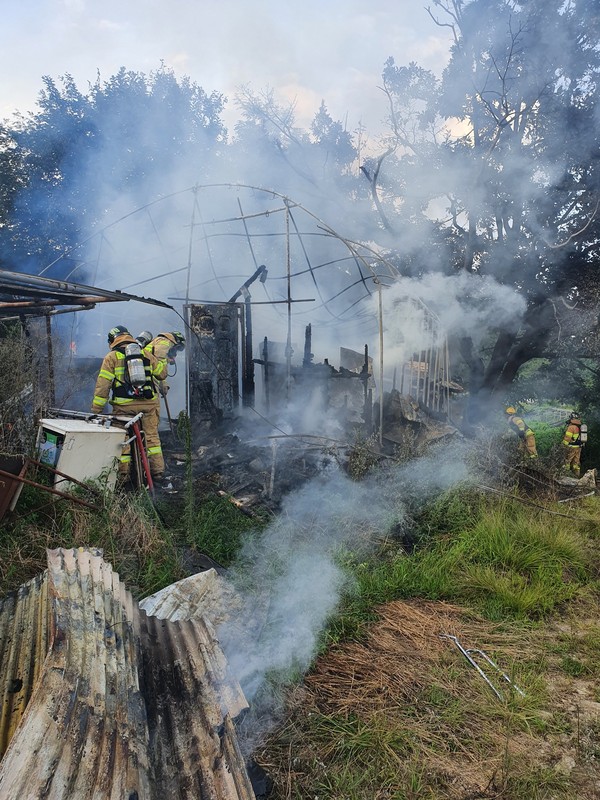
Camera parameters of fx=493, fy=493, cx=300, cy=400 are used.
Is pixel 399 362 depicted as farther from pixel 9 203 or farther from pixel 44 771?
pixel 9 203

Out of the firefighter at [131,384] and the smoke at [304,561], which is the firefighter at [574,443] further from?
the firefighter at [131,384]

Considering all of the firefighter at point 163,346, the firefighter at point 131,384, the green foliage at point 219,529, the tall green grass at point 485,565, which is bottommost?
the tall green grass at point 485,565

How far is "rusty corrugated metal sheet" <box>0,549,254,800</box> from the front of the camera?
198 centimetres

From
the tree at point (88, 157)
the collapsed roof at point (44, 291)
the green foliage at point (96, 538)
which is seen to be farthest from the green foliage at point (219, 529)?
the tree at point (88, 157)

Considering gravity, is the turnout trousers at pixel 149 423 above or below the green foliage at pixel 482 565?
above

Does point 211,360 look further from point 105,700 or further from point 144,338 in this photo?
point 105,700

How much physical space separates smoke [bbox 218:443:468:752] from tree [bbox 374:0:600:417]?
699 centimetres

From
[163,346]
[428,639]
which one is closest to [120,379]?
[163,346]

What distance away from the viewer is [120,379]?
6.96 metres

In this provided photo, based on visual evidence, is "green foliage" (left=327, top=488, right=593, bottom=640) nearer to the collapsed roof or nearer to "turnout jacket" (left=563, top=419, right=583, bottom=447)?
the collapsed roof

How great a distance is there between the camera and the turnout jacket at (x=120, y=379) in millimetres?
6926

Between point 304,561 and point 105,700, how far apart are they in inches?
114

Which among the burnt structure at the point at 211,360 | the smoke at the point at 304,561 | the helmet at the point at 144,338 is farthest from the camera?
the burnt structure at the point at 211,360

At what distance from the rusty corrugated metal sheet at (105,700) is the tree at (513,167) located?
12.1 meters
